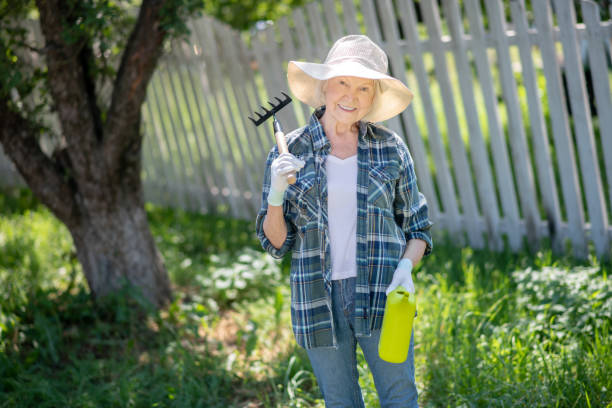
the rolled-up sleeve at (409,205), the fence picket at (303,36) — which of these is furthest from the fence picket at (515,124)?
the rolled-up sleeve at (409,205)

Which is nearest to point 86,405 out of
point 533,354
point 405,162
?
point 405,162

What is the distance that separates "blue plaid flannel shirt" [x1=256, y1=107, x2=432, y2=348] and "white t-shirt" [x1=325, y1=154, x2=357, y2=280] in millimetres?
25

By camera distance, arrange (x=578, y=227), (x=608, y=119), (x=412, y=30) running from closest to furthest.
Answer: (x=608, y=119), (x=578, y=227), (x=412, y=30)

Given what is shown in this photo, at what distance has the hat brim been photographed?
2.07 m

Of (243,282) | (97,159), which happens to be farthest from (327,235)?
(97,159)

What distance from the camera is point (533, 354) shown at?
2770 mm

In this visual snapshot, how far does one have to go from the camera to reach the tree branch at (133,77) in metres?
3.40

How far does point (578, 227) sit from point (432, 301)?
1.30m

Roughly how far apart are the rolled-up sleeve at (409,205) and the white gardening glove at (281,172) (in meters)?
0.41

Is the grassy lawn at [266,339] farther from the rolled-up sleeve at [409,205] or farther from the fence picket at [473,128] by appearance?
the rolled-up sleeve at [409,205]

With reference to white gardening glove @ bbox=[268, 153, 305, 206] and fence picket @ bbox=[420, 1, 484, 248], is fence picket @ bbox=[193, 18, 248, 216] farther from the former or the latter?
white gardening glove @ bbox=[268, 153, 305, 206]

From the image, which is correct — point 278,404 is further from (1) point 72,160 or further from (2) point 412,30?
(2) point 412,30

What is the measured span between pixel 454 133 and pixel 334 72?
8.10ft

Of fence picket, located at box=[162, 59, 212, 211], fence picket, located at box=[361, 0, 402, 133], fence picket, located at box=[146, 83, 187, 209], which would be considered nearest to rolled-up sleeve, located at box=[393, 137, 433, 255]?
fence picket, located at box=[361, 0, 402, 133]
